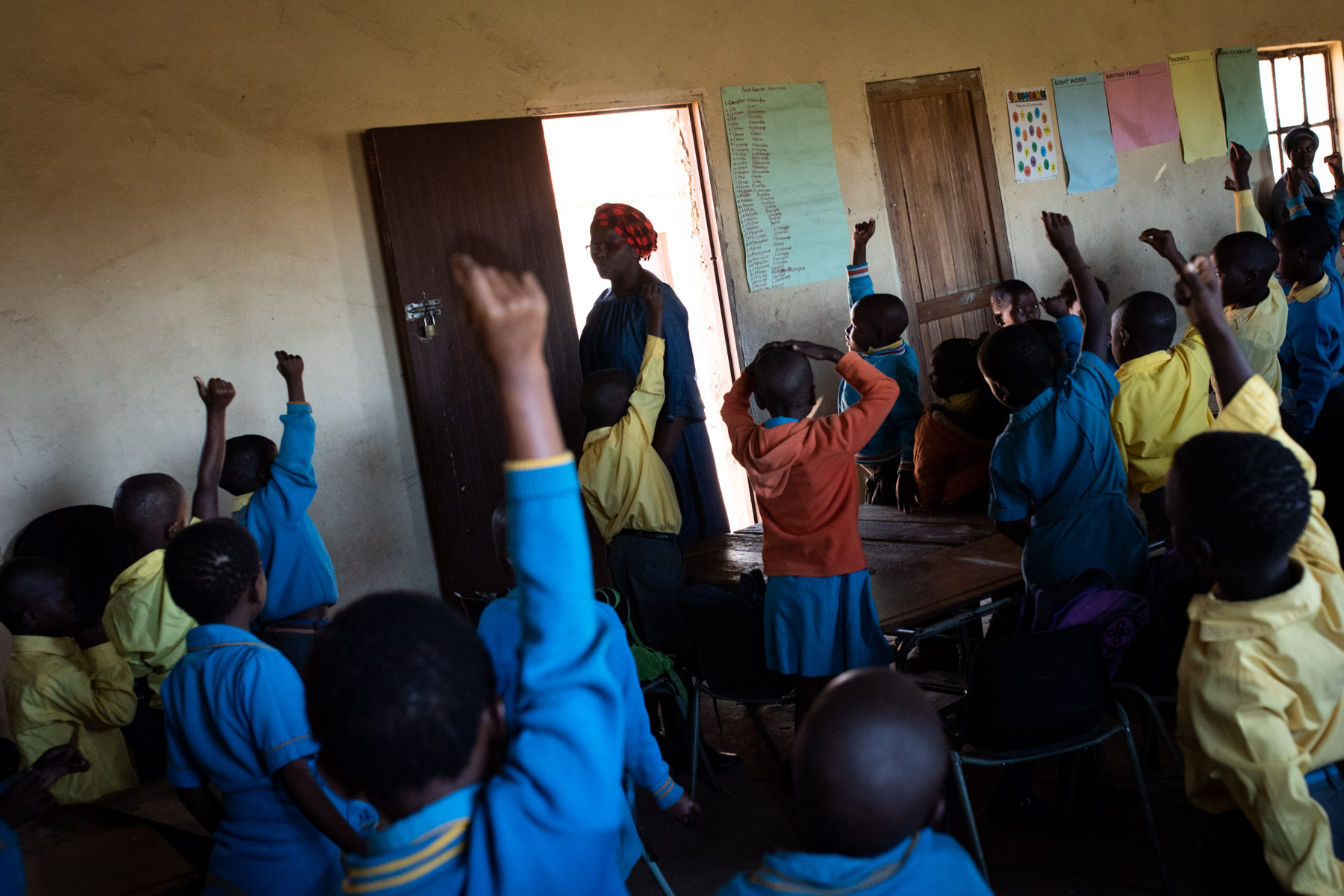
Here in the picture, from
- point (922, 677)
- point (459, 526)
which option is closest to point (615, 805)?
point (922, 677)

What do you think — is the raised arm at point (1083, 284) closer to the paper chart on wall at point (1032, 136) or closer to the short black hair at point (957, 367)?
the short black hair at point (957, 367)

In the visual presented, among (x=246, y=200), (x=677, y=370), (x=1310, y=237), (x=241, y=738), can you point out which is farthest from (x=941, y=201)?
(x=241, y=738)

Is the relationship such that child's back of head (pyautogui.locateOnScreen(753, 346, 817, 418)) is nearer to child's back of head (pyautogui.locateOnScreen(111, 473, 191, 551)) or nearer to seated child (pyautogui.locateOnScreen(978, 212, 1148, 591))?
seated child (pyautogui.locateOnScreen(978, 212, 1148, 591))

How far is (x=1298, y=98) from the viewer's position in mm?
7312

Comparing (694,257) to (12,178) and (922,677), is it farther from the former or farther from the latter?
(12,178)

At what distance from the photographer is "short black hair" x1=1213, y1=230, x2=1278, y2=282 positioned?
3574mm

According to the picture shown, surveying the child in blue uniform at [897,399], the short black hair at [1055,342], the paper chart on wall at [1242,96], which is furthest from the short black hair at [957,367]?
the paper chart on wall at [1242,96]

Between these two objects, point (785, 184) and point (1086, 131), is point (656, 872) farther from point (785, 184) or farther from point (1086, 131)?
point (1086, 131)

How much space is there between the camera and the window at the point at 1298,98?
7.19m

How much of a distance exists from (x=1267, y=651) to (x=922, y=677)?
8.34 feet

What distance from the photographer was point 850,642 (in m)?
2.72

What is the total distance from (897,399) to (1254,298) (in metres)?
1.24

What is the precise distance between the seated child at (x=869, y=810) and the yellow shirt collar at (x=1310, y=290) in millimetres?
3874

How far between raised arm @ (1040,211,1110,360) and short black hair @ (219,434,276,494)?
230 centimetres
